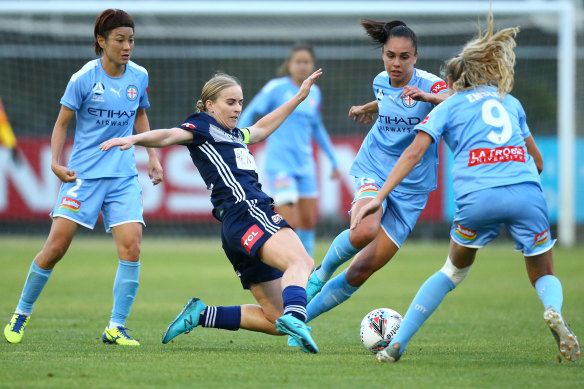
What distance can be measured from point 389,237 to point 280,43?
44.1 ft

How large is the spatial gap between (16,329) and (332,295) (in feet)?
7.47

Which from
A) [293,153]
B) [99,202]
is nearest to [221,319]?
[99,202]

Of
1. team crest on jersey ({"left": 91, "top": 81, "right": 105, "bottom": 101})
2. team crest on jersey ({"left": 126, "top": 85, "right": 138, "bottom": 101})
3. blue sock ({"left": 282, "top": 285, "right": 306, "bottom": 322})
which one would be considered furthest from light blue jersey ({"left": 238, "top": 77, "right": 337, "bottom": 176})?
blue sock ({"left": 282, "top": 285, "right": 306, "bottom": 322})

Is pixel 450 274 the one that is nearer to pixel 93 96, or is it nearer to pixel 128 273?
pixel 128 273

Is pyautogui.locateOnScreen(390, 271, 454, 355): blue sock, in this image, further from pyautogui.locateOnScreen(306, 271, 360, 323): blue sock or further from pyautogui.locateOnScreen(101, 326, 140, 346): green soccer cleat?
pyautogui.locateOnScreen(101, 326, 140, 346): green soccer cleat

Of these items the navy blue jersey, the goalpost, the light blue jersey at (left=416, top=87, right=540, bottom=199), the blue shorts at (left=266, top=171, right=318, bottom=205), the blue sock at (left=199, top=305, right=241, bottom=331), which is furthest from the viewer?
the goalpost

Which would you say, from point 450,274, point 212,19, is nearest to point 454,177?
point 450,274

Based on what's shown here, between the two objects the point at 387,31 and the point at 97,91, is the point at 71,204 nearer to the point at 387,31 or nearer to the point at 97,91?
the point at 97,91

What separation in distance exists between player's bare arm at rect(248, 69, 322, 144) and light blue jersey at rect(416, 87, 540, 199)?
1307 millimetres

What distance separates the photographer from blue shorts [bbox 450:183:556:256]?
465cm

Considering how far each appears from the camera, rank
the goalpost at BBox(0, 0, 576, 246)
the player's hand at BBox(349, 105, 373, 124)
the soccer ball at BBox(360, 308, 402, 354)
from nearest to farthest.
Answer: the soccer ball at BBox(360, 308, 402, 354) → the player's hand at BBox(349, 105, 373, 124) → the goalpost at BBox(0, 0, 576, 246)

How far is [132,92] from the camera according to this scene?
613cm

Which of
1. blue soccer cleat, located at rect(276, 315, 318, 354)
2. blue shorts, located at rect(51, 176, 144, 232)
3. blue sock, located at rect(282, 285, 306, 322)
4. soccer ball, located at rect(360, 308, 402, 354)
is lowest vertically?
soccer ball, located at rect(360, 308, 402, 354)

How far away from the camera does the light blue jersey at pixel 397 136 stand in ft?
19.5
